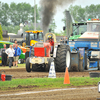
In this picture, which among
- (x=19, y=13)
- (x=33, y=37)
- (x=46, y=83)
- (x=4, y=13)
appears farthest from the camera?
(x=19, y=13)

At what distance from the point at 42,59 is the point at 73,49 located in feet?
9.97

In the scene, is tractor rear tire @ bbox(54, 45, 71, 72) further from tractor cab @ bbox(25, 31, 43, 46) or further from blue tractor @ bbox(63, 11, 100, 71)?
tractor cab @ bbox(25, 31, 43, 46)

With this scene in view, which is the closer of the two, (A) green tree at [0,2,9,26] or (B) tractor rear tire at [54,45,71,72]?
(B) tractor rear tire at [54,45,71,72]

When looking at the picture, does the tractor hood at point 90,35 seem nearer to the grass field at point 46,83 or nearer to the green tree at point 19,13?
the grass field at point 46,83

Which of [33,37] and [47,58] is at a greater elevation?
[33,37]

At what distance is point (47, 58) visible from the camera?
1723 cm

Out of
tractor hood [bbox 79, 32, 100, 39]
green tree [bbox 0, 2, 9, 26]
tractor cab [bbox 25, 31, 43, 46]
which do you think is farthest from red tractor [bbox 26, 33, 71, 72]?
green tree [bbox 0, 2, 9, 26]

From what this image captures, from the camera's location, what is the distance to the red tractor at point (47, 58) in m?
16.9

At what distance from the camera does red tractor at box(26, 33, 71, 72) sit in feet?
55.4

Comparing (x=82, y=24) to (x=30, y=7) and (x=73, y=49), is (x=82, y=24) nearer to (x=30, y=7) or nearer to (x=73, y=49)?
(x=73, y=49)

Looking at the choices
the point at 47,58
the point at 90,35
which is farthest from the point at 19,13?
the point at 47,58

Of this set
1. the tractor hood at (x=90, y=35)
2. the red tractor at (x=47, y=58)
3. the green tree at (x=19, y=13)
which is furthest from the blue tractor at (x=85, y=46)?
the green tree at (x=19, y=13)

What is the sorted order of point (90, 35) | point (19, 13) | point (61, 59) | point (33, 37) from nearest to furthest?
1. point (61, 59)
2. point (90, 35)
3. point (33, 37)
4. point (19, 13)

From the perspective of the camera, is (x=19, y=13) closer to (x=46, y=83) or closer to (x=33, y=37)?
(x=33, y=37)
